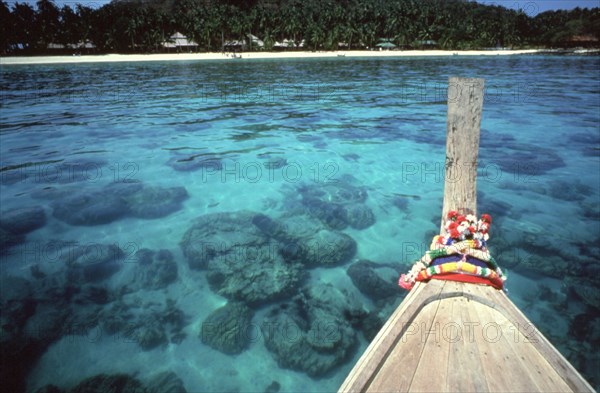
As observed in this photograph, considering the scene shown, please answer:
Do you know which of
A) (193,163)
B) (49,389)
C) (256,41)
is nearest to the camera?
(49,389)

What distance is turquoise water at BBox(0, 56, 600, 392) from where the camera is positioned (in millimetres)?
4012

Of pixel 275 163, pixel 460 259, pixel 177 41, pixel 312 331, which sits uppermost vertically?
pixel 177 41

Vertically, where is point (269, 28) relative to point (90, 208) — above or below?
above

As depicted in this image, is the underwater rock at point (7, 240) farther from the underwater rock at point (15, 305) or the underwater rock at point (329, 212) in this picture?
the underwater rock at point (329, 212)

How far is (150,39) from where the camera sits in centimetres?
6378

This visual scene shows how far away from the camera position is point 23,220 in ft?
20.7

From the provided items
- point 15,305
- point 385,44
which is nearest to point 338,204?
point 15,305

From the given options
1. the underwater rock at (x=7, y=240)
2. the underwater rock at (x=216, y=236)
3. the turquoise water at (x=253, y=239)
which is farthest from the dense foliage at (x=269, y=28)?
the underwater rock at (x=216, y=236)

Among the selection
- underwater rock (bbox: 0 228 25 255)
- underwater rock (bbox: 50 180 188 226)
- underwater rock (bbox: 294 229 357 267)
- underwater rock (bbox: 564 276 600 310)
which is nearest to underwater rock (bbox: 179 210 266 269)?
underwater rock (bbox: 294 229 357 267)

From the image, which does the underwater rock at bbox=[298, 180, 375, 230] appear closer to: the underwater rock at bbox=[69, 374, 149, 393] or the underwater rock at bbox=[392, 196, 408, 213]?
the underwater rock at bbox=[392, 196, 408, 213]

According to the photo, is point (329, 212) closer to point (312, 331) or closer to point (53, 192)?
point (312, 331)

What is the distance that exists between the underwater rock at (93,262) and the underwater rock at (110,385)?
182 cm

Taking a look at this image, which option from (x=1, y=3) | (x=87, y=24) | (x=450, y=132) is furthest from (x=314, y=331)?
(x=1, y=3)

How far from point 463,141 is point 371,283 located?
94.1 inches
